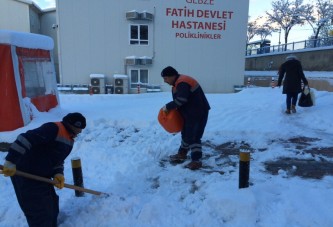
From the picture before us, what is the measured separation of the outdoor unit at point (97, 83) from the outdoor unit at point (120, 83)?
813 millimetres

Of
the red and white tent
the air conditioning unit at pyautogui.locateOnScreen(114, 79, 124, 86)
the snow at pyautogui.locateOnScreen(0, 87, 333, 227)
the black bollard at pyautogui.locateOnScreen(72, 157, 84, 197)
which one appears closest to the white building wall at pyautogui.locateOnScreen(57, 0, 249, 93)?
the air conditioning unit at pyautogui.locateOnScreen(114, 79, 124, 86)

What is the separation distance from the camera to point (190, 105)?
5047 mm

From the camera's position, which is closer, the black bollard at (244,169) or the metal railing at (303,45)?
the black bollard at (244,169)

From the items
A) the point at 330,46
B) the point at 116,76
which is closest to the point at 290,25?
the point at 330,46

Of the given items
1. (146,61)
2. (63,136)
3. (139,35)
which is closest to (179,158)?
(63,136)

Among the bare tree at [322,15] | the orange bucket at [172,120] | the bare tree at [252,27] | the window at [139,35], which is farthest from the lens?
the bare tree at [252,27]

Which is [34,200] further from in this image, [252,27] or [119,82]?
[252,27]

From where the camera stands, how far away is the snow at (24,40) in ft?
24.1

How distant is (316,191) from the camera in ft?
13.3

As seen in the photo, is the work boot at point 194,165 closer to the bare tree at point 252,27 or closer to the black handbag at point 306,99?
the black handbag at point 306,99

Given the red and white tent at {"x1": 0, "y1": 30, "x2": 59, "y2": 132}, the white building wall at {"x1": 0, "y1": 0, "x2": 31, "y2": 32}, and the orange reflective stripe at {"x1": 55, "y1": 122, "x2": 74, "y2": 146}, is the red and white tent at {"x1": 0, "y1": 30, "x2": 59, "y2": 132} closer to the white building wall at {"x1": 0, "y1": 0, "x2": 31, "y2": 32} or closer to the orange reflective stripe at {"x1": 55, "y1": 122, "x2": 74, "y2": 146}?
the orange reflective stripe at {"x1": 55, "y1": 122, "x2": 74, "y2": 146}

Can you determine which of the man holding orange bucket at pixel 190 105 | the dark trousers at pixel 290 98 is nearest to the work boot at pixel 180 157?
the man holding orange bucket at pixel 190 105

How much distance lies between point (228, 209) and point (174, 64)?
59.4 feet

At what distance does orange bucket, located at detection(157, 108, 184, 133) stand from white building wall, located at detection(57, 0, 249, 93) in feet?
52.9
